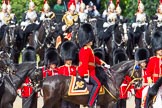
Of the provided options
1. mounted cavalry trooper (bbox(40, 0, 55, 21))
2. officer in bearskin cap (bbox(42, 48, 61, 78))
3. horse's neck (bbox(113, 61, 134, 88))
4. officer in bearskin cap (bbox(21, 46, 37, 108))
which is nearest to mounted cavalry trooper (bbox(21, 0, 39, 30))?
mounted cavalry trooper (bbox(40, 0, 55, 21))

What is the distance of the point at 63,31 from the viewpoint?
75.3 feet

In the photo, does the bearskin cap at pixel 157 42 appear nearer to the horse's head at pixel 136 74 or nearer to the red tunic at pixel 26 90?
the horse's head at pixel 136 74

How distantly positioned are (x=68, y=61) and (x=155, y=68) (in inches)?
110

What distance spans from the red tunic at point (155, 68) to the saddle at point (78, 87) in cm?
187

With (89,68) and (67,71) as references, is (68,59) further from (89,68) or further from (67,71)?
(89,68)

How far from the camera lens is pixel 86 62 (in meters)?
15.8

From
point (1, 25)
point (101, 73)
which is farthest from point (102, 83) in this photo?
point (1, 25)

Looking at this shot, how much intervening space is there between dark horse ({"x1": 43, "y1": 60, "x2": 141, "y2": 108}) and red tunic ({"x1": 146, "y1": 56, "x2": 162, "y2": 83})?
1.83m

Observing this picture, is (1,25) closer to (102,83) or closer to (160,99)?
(102,83)

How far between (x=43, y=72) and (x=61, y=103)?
725mm

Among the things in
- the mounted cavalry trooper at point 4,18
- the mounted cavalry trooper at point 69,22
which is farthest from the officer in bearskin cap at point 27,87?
the mounted cavalry trooper at point 4,18

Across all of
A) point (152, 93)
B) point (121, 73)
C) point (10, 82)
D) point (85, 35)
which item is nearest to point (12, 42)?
point (85, 35)

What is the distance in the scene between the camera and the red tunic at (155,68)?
14.2m

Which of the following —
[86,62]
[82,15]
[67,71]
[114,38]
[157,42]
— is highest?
[157,42]
